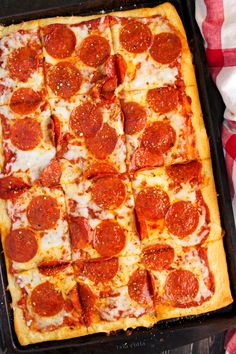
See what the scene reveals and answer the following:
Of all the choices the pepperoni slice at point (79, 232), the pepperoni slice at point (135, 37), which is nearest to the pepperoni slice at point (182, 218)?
the pepperoni slice at point (79, 232)

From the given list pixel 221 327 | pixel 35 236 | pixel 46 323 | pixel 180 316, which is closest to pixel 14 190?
pixel 35 236

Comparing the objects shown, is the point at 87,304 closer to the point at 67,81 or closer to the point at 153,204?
the point at 153,204

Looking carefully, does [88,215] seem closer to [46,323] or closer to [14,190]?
[14,190]

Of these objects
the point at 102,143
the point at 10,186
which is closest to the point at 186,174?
the point at 102,143

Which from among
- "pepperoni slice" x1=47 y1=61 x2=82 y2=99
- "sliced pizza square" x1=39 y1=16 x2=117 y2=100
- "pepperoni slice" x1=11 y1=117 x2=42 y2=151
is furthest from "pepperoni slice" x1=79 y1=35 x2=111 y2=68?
"pepperoni slice" x1=11 y1=117 x2=42 y2=151

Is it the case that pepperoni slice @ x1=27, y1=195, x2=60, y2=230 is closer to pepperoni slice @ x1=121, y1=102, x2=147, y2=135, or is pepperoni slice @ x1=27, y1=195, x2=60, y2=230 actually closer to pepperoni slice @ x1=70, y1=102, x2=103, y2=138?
pepperoni slice @ x1=70, y1=102, x2=103, y2=138

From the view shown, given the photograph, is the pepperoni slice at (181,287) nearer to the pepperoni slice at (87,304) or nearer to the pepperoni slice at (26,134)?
the pepperoni slice at (87,304)

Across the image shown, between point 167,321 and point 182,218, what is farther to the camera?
point 167,321
